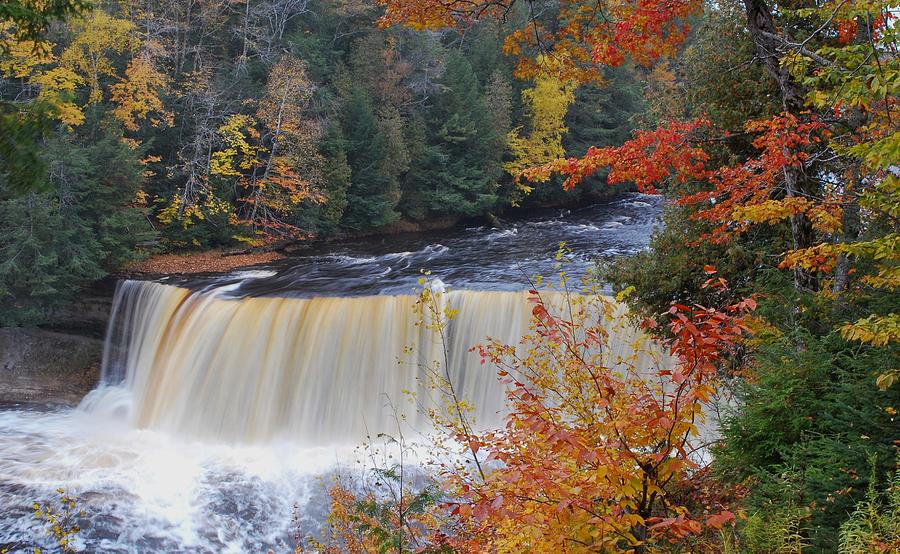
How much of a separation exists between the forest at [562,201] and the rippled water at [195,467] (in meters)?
1.05

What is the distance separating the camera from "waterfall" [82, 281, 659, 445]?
13.8 metres

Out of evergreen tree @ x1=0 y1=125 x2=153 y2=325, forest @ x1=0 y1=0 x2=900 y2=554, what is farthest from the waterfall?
evergreen tree @ x1=0 y1=125 x2=153 y2=325

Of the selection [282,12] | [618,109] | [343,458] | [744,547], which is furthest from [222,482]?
[618,109]

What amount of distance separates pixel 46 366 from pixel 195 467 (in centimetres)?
628

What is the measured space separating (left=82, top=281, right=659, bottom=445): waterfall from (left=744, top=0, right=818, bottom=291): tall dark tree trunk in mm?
7207

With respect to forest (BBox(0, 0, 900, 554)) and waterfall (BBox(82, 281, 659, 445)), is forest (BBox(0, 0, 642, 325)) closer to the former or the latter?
forest (BBox(0, 0, 900, 554))

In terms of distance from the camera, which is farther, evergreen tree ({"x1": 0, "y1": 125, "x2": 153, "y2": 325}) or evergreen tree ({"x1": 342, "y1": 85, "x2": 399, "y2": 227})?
evergreen tree ({"x1": 342, "y1": 85, "x2": 399, "y2": 227})

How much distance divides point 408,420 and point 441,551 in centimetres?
897

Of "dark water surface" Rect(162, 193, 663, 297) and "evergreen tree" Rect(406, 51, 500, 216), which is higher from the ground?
"evergreen tree" Rect(406, 51, 500, 216)

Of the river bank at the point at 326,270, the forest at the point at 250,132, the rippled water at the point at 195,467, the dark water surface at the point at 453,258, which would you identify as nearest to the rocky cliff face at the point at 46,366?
the river bank at the point at 326,270

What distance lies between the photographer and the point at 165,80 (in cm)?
2056

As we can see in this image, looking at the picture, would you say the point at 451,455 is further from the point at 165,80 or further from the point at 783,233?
the point at 165,80

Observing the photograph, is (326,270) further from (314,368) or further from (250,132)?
(250,132)

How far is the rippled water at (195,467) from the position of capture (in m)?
10.2
